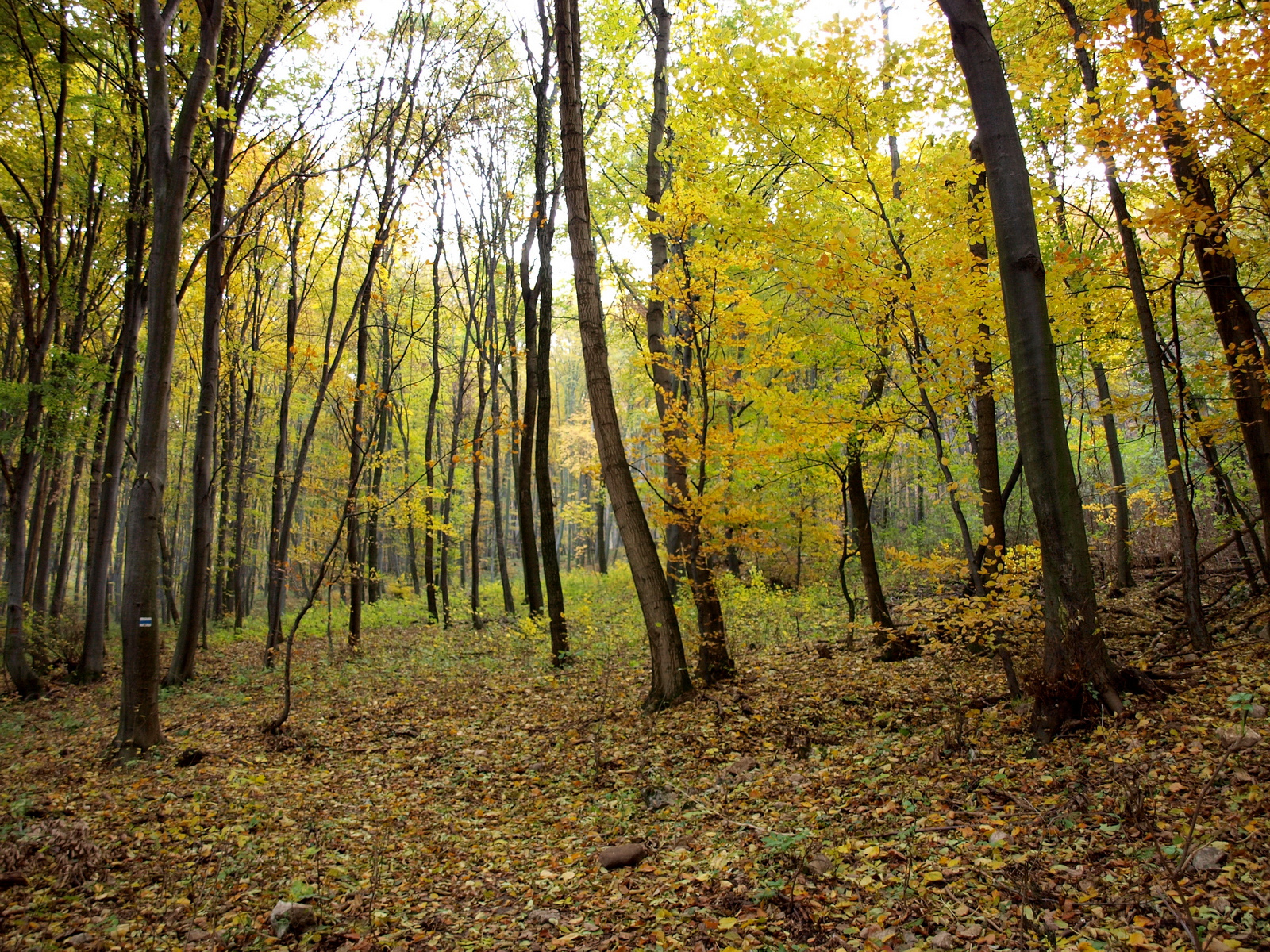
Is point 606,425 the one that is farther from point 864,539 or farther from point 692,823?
point 692,823

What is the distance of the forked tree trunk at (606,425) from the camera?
7145 mm

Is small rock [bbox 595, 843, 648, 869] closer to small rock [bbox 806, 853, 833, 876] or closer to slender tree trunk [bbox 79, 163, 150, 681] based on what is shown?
small rock [bbox 806, 853, 833, 876]

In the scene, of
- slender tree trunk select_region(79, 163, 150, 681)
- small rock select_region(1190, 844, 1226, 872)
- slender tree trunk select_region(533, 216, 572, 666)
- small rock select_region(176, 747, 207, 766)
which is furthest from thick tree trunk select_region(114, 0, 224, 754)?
small rock select_region(1190, 844, 1226, 872)

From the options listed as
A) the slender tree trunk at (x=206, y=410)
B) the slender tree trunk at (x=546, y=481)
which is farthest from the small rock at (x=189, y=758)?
the slender tree trunk at (x=546, y=481)

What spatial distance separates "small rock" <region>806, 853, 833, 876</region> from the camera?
3447 millimetres

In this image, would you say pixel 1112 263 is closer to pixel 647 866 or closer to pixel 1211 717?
pixel 1211 717

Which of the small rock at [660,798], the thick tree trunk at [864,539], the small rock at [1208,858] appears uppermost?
the thick tree trunk at [864,539]

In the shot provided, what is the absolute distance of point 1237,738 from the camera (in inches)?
135

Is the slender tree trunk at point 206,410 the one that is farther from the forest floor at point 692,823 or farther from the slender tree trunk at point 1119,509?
the slender tree trunk at point 1119,509

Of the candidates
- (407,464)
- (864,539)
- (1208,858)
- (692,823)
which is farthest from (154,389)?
(407,464)

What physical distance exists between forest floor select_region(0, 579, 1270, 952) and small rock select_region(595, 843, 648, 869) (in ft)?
0.23

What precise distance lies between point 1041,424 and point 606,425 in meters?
4.19

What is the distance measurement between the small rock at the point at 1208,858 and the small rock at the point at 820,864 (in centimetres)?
157

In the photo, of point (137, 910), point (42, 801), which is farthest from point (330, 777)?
point (137, 910)
